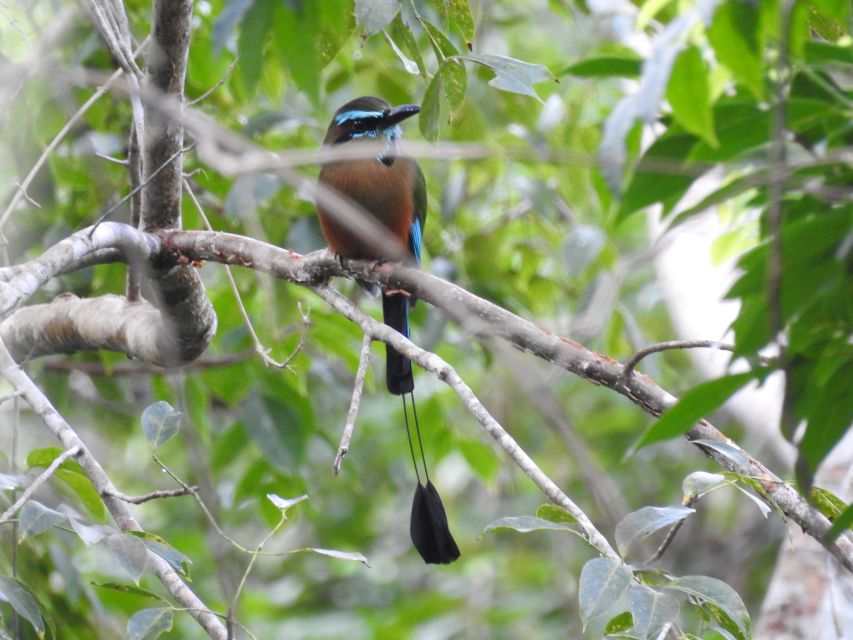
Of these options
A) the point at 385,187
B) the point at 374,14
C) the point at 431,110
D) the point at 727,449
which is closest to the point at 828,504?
the point at 727,449

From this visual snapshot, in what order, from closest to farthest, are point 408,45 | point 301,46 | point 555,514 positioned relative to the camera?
point 301,46 < point 555,514 < point 408,45

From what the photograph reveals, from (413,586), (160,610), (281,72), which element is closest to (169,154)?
(160,610)

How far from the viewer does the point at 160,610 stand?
5.76 ft

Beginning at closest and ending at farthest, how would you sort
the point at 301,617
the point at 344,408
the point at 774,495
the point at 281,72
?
the point at 774,495 → the point at 281,72 → the point at 344,408 → the point at 301,617

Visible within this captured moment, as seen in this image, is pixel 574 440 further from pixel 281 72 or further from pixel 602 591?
pixel 281 72

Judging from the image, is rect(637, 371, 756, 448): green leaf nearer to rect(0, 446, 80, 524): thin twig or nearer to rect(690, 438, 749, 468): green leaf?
rect(690, 438, 749, 468): green leaf

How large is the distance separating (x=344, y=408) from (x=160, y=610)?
10.3ft

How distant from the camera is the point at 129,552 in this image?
1690 millimetres

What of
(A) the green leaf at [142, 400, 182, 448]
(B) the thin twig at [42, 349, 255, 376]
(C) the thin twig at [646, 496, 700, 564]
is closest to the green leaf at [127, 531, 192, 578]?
(A) the green leaf at [142, 400, 182, 448]

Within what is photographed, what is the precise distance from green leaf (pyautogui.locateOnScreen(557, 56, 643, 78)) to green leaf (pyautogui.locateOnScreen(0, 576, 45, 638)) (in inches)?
49.9

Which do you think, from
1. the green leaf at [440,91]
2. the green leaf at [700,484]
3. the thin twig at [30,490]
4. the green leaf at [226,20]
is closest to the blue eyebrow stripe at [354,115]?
the green leaf at [440,91]

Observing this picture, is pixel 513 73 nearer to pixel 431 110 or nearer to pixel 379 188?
pixel 431 110

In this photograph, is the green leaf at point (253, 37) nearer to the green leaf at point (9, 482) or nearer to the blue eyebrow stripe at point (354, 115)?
the green leaf at point (9, 482)

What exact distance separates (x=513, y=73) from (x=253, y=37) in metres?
0.88
